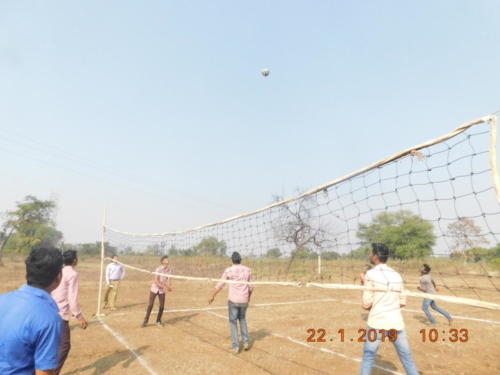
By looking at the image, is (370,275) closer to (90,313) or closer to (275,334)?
(275,334)

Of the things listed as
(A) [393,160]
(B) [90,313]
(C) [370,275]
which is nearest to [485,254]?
(C) [370,275]

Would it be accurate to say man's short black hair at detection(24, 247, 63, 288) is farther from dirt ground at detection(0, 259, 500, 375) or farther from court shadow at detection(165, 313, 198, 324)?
court shadow at detection(165, 313, 198, 324)

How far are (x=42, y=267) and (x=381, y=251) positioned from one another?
370cm

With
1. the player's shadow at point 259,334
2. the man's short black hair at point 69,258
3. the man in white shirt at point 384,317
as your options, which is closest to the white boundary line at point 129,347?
the man's short black hair at point 69,258

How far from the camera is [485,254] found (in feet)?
14.6

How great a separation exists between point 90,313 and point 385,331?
30.1 ft

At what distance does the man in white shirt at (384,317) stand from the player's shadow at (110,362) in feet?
13.3

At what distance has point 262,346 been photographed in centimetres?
673

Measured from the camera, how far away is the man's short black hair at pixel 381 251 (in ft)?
13.7

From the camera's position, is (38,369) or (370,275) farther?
(370,275)

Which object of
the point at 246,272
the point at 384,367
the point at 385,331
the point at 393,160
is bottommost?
the point at 384,367
